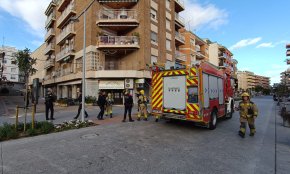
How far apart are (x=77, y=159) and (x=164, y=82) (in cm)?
545

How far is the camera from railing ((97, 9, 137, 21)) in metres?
23.8

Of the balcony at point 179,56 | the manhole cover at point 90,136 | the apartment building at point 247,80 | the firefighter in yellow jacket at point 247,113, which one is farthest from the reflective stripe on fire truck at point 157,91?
the apartment building at point 247,80

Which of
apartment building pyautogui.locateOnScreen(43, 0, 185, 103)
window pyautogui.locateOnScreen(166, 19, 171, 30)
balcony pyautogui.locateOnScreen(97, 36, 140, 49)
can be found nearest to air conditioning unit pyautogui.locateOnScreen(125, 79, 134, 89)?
apartment building pyautogui.locateOnScreen(43, 0, 185, 103)

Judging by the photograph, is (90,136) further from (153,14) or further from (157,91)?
(153,14)

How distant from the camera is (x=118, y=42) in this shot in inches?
918

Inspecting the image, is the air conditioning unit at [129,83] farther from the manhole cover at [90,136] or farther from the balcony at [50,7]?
the balcony at [50,7]

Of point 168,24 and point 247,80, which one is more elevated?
point 168,24

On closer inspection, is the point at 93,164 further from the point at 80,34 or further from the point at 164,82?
the point at 80,34

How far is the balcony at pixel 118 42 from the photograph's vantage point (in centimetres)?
2269

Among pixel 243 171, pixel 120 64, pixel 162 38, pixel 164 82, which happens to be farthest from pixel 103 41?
pixel 243 171

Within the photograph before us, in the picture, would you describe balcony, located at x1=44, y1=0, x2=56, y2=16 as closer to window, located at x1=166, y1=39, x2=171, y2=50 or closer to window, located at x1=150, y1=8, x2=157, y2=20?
window, located at x1=150, y1=8, x2=157, y2=20

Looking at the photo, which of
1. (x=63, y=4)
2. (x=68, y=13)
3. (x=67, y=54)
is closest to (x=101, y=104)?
(x=67, y=54)

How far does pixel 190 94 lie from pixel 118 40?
17.5 meters

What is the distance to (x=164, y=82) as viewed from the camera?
355 inches
